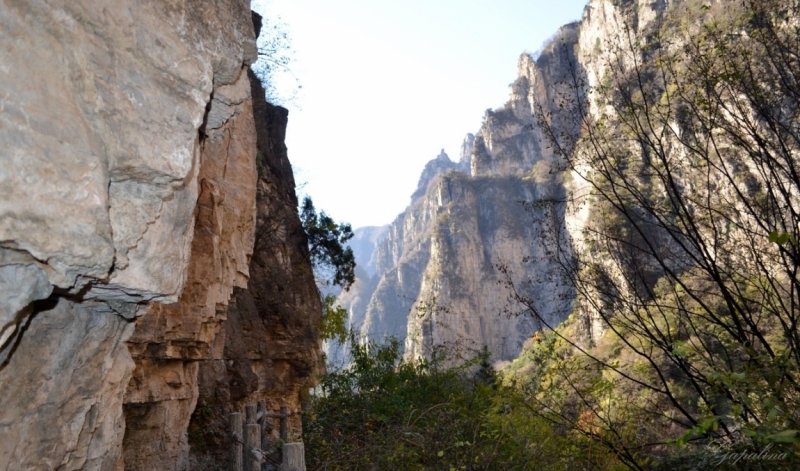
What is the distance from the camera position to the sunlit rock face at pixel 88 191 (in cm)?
189

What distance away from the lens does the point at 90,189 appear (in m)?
2.05

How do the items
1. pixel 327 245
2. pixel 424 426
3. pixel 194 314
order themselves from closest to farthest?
pixel 194 314
pixel 424 426
pixel 327 245

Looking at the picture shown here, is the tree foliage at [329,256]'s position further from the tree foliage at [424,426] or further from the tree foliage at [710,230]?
the tree foliage at [710,230]

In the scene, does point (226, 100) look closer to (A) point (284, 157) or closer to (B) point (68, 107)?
(B) point (68, 107)

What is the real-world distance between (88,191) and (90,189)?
0.01 m

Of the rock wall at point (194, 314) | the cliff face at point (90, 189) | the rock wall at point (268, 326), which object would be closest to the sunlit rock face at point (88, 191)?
the cliff face at point (90, 189)

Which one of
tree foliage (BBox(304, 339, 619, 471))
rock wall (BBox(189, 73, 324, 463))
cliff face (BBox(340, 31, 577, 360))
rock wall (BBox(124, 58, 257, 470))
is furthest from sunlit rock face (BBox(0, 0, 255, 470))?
cliff face (BBox(340, 31, 577, 360))

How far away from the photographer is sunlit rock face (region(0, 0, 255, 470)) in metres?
1.89

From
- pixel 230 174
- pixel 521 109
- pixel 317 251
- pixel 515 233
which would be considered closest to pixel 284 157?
pixel 317 251

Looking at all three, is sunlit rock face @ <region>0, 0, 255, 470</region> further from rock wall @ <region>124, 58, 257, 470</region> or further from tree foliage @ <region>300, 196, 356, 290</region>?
tree foliage @ <region>300, 196, 356, 290</region>

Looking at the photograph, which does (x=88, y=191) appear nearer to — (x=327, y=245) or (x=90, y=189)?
(x=90, y=189)

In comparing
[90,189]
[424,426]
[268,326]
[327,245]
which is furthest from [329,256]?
[90,189]

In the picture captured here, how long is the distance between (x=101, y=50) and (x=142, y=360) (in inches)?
204

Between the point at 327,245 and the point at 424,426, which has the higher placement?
the point at 327,245
